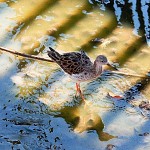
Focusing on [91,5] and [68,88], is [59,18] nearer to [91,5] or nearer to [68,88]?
[91,5]

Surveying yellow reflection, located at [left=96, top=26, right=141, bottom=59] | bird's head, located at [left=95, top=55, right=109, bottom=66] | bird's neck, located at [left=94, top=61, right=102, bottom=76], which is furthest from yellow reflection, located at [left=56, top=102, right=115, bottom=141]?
yellow reflection, located at [left=96, top=26, right=141, bottom=59]

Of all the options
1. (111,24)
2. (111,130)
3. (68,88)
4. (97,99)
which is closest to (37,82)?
(68,88)

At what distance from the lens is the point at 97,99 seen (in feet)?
18.9

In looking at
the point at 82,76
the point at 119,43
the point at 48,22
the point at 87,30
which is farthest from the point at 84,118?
the point at 48,22

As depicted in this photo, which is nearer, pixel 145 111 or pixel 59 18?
pixel 145 111

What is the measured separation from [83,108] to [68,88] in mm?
412

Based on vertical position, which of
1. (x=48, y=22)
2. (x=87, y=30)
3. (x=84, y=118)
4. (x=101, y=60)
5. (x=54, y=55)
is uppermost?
(x=54, y=55)

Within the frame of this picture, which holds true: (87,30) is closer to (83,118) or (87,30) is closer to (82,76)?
(82,76)

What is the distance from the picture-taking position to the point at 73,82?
6.04 meters

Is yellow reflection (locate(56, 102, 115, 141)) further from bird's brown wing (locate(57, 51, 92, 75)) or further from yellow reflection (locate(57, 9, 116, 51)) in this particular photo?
yellow reflection (locate(57, 9, 116, 51))

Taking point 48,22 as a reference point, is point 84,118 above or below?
below

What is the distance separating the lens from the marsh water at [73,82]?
5.25 m

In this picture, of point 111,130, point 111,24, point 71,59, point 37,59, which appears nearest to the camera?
point 111,130

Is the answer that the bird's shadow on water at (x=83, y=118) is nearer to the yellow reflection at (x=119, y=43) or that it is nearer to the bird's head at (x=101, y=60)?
the bird's head at (x=101, y=60)
